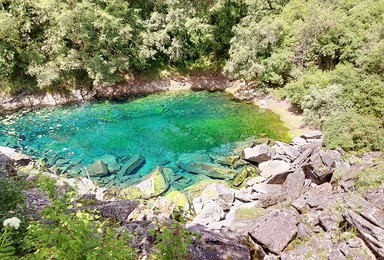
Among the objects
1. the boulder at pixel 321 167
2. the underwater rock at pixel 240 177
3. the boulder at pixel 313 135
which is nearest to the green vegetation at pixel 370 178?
the boulder at pixel 321 167

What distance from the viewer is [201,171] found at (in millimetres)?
14930

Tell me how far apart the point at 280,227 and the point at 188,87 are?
23.8 meters

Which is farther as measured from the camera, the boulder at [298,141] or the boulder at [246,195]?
the boulder at [298,141]

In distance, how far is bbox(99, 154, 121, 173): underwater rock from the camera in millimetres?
15242

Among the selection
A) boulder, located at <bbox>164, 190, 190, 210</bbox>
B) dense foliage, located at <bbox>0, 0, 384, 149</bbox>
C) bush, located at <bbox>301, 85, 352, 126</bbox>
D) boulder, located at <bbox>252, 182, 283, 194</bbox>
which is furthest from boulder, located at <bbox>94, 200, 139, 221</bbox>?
dense foliage, located at <bbox>0, 0, 384, 149</bbox>

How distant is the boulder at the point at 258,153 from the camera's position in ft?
50.3

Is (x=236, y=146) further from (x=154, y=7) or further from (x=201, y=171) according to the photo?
(x=154, y=7)

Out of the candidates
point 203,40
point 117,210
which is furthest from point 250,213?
point 203,40

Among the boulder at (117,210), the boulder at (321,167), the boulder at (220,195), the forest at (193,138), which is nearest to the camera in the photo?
the forest at (193,138)

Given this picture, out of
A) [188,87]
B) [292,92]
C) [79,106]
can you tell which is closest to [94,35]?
[79,106]

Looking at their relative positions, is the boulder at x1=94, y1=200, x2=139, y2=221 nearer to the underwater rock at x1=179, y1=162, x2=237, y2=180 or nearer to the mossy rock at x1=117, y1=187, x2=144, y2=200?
the mossy rock at x1=117, y1=187, x2=144, y2=200

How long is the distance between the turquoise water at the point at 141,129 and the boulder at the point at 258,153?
1758 mm

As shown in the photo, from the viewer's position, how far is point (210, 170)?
1496cm

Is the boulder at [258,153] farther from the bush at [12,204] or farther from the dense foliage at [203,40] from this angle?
the bush at [12,204]
